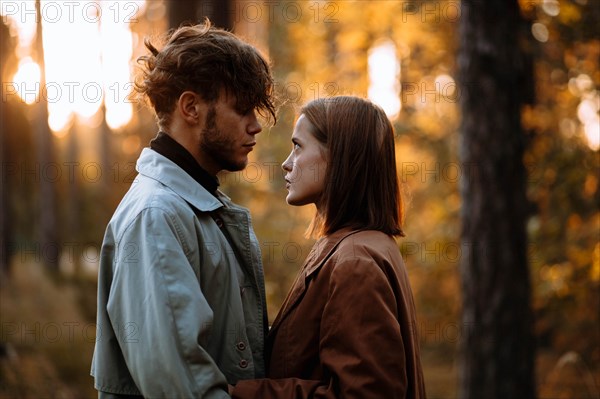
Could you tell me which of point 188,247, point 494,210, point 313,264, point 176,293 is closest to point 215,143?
point 188,247

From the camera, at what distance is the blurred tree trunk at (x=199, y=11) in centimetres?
641

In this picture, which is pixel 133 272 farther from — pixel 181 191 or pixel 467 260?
pixel 467 260

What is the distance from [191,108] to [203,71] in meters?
0.16

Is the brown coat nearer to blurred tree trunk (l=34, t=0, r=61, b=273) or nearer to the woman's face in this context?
the woman's face

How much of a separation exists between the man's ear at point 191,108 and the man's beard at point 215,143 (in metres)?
0.04

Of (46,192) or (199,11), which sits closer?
(199,11)

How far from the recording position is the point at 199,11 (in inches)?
→ 262

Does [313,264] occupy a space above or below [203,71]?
below

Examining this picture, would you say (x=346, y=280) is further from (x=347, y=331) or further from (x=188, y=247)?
(x=188, y=247)

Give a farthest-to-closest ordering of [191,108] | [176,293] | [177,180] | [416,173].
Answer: [416,173], [191,108], [177,180], [176,293]

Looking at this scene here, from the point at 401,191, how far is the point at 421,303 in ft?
26.8

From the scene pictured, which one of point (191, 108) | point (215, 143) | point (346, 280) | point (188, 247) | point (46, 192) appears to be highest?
point (191, 108)

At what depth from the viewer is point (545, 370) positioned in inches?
399

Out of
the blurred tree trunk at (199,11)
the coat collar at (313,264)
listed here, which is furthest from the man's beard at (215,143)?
the blurred tree trunk at (199,11)
